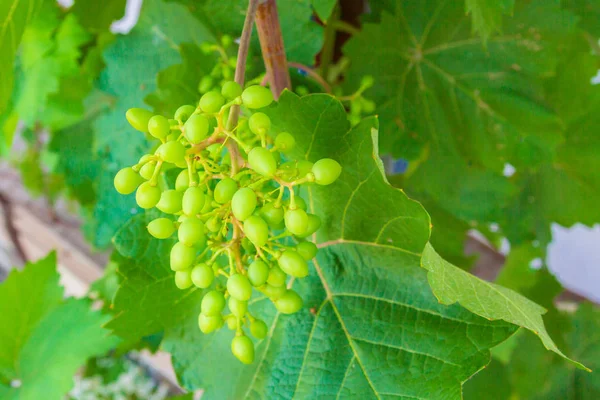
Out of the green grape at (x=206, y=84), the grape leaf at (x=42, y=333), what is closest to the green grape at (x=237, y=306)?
the green grape at (x=206, y=84)

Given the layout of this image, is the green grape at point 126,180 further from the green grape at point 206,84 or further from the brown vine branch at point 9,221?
the brown vine branch at point 9,221

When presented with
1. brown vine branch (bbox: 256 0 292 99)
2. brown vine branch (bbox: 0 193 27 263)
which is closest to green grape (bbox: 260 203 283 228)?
brown vine branch (bbox: 256 0 292 99)

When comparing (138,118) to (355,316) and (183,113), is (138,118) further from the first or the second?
(355,316)

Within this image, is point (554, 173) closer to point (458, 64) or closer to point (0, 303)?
point (458, 64)

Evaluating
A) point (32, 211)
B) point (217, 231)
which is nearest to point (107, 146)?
point (217, 231)

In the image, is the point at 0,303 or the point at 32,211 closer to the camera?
the point at 0,303

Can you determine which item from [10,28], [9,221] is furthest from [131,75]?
[9,221]

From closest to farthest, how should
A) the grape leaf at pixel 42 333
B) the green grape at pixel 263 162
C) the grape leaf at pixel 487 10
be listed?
the green grape at pixel 263 162 < the grape leaf at pixel 487 10 < the grape leaf at pixel 42 333
